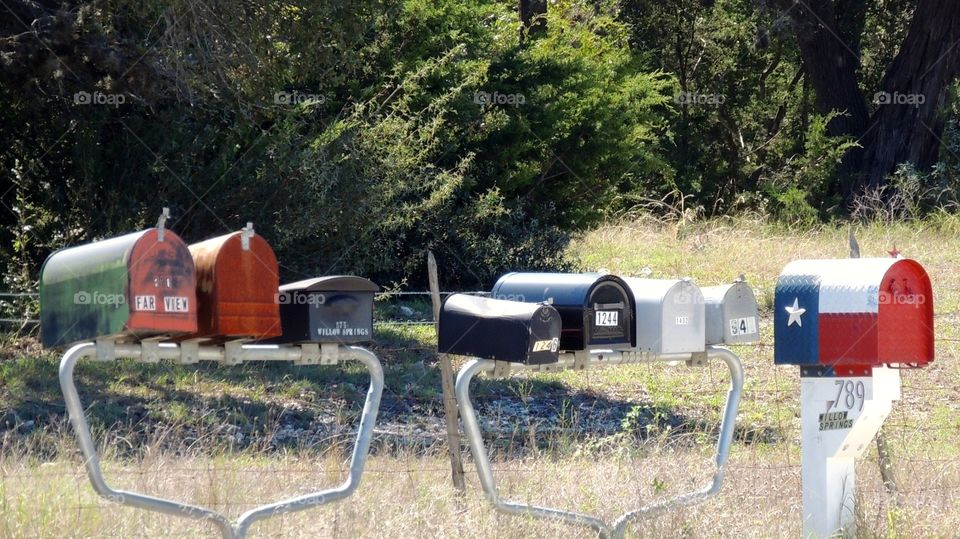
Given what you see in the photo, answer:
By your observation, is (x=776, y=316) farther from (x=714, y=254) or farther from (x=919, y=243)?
(x=919, y=243)

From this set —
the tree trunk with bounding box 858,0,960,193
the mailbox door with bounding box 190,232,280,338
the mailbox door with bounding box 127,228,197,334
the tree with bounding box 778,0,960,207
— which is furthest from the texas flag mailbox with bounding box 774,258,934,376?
the tree trunk with bounding box 858,0,960,193

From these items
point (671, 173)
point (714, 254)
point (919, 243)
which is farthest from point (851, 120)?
point (714, 254)

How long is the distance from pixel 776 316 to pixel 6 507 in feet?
10.4

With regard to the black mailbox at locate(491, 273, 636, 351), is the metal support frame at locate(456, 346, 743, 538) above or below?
below

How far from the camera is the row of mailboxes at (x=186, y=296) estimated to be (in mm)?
3629

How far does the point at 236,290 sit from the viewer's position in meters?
3.87

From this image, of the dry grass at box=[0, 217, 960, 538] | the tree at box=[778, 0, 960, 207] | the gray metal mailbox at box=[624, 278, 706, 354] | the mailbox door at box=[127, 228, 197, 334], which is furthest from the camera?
the tree at box=[778, 0, 960, 207]

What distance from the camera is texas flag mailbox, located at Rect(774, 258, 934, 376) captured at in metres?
4.55

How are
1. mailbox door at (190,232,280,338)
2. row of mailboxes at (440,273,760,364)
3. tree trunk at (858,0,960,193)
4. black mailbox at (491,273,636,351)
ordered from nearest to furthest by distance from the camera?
mailbox door at (190,232,280,338) → row of mailboxes at (440,273,760,364) → black mailbox at (491,273,636,351) → tree trunk at (858,0,960,193)

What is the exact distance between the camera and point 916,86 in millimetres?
19812

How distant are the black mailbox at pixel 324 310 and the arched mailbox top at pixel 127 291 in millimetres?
458

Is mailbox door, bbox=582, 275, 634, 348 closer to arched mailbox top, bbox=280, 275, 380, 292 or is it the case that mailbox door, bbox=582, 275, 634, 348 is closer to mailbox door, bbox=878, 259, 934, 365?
arched mailbox top, bbox=280, 275, 380, 292

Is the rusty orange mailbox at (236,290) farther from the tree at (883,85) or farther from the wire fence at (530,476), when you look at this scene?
the tree at (883,85)

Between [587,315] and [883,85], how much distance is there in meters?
17.6
